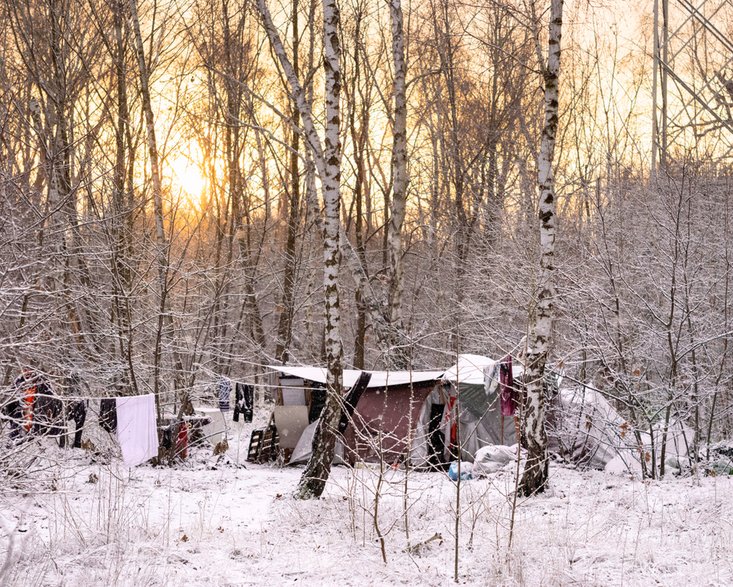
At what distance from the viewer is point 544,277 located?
8.09 meters

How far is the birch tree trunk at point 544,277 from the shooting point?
26.6 ft

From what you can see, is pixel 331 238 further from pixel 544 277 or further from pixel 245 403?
pixel 245 403

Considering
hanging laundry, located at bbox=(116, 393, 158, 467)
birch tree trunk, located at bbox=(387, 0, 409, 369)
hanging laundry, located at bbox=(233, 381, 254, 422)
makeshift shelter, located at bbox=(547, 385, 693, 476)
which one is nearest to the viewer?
hanging laundry, located at bbox=(116, 393, 158, 467)

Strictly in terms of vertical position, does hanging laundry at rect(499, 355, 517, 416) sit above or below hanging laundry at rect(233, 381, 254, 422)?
above

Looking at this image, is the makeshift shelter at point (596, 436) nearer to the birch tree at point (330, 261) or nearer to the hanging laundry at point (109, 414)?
the birch tree at point (330, 261)

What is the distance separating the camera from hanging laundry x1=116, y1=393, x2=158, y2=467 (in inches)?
387

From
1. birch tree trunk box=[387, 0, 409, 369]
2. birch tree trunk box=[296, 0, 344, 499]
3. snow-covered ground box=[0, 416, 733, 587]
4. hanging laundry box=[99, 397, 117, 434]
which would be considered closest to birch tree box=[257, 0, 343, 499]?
birch tree trunk box=[296, 0, 344, 499]

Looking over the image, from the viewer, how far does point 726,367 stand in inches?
445

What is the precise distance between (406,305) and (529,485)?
615 inches

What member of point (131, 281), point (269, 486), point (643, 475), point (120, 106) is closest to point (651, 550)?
point (643, 475)

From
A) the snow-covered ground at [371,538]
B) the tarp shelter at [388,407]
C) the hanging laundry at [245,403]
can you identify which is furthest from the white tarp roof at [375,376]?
the snow-covered ground at [371,538]

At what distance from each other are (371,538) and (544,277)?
3400mm

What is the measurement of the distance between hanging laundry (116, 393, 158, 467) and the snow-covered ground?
3.58 feet

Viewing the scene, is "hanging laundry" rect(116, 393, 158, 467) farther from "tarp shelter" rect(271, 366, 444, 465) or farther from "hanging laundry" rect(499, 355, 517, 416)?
"hanging laundry" rect(499, 355, 517, 416)
